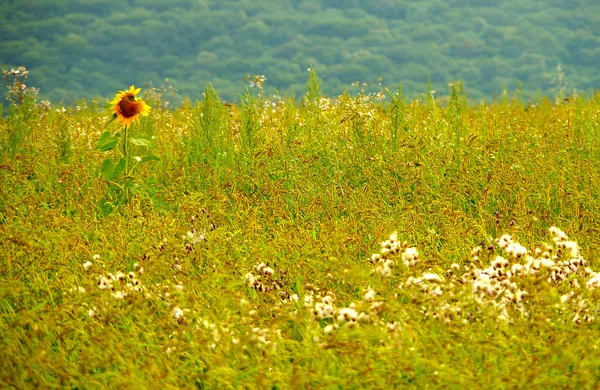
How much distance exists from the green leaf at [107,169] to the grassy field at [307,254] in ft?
0.06

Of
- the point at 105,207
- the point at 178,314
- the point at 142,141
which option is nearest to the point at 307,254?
the point at 178,314

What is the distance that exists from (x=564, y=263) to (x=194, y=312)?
6.17ft

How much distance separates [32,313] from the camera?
3547 millimetres

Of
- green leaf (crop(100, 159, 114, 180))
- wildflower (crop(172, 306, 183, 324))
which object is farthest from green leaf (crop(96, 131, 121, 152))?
wildflower (crop(172, 306, 183, 324))

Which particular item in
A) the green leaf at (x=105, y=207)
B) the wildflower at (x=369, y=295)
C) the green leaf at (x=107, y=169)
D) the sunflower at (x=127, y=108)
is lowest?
the green leaf at (x=105, y=207)

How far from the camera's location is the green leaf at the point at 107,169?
5840 millimetres

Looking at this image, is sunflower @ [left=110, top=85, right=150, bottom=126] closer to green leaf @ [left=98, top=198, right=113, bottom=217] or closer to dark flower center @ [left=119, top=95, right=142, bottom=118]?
dark flower center @ [left=119, top=95, right=142, bottom=118]

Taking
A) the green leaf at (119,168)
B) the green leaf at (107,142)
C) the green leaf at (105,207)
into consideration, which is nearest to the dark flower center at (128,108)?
the green leaf at (107,142)

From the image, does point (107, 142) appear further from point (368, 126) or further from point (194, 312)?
point (194, 312)

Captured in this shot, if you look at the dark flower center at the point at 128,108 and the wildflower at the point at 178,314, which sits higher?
the dark flower center at the point at 128,108

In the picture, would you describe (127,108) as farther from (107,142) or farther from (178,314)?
(178,314)

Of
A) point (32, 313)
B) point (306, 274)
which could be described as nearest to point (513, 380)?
point (306, 274)

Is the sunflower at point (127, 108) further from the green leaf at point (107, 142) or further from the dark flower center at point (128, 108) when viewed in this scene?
the green leaf at point (107, 142)

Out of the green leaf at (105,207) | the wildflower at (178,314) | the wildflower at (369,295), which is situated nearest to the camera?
the wildflower at (369,295)
